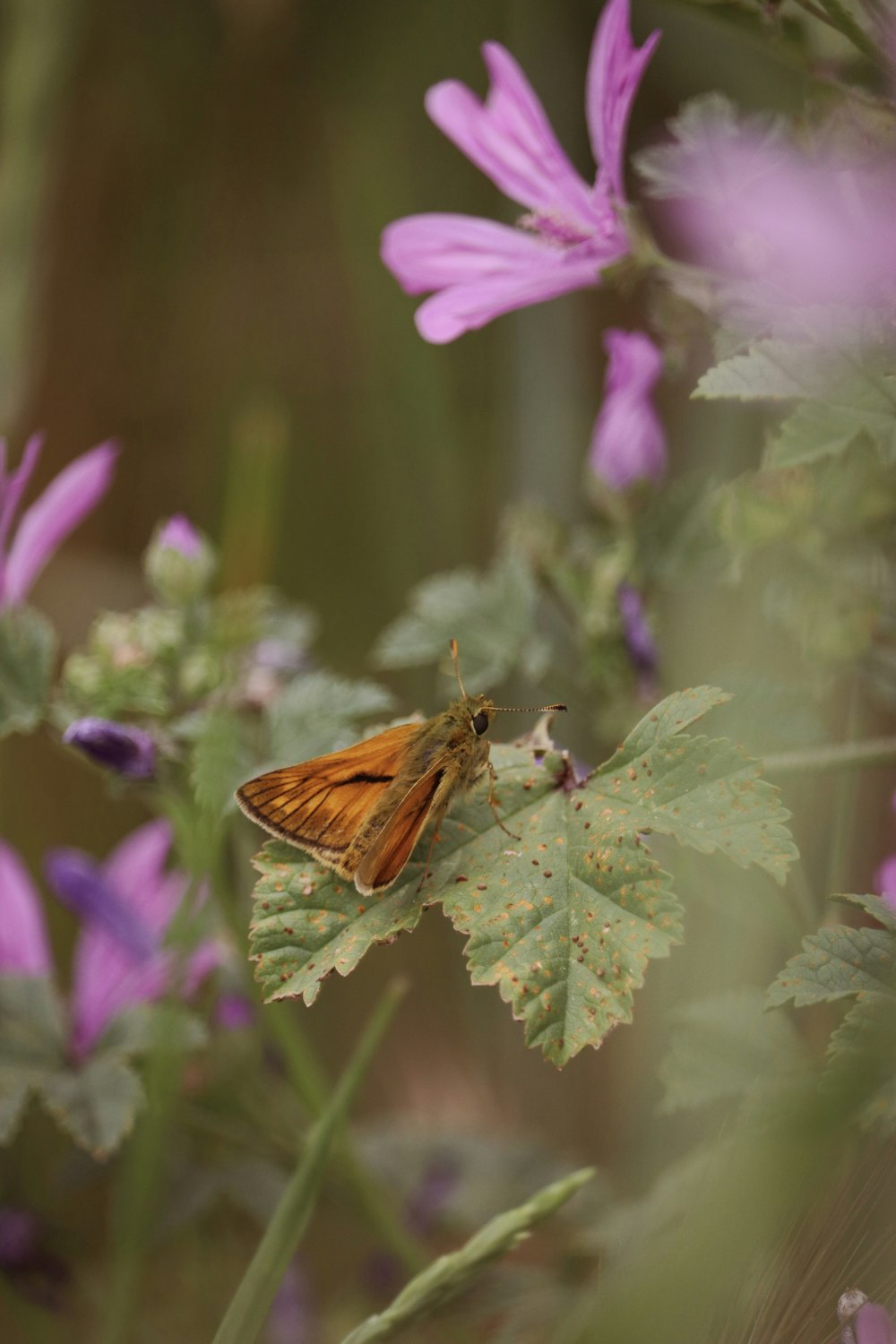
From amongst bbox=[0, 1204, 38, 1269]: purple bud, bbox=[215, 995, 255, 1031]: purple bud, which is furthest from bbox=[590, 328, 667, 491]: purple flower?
bbox=[0, 1204, 38, 1269]: purple bud

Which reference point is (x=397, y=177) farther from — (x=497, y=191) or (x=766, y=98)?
(x=766, y=98)

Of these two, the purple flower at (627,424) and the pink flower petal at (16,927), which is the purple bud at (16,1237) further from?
the purple flower at (627,424)

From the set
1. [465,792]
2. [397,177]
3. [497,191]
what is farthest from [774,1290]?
[497,191]

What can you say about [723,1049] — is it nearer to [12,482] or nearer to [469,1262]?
[469,1262]

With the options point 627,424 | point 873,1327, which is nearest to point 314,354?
point 627,424

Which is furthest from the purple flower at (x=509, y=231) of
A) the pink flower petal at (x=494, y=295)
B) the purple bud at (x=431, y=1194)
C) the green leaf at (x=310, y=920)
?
the purple bud at (x=431, y=1194)

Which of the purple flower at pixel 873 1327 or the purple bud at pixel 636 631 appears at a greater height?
the purple bud at pixel 636 631

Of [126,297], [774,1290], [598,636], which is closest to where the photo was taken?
[774,1290]
